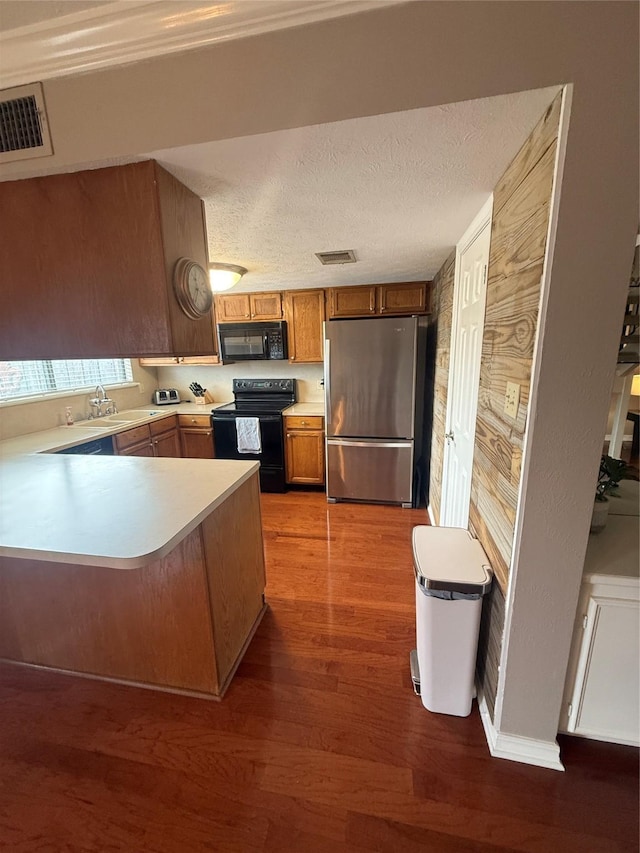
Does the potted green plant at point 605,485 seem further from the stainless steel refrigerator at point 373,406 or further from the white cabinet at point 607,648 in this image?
the stainless steel refrigerator at point 373,406

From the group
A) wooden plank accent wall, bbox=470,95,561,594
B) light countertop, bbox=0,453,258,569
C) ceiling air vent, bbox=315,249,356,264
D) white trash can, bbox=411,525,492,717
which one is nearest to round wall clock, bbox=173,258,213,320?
light countertop, bbox=0,453,258,569

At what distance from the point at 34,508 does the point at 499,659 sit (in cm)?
185

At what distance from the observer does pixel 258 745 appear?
1327mm

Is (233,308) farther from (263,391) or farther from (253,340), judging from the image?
(263,391)

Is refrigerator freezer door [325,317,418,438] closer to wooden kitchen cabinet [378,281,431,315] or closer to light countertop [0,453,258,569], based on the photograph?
wooden kitchen cabinet [378,281,431,315]

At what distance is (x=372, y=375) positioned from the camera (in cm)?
302

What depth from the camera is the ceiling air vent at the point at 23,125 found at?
111cm

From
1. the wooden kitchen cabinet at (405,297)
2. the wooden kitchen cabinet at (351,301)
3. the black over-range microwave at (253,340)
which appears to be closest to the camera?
the wooden kitchen cabinet at (405,297)

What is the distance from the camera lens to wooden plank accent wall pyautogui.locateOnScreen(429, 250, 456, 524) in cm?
245

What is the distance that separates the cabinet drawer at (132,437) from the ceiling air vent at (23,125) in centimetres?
212

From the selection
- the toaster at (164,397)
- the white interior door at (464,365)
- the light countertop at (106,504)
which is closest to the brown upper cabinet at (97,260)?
the light countertop at (106,504)

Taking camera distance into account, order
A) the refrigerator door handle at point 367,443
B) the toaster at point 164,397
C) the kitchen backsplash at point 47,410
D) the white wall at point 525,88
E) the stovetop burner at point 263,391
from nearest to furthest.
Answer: the white wall at point 525,88 → the kitchen backsplash at point 47,410 → the refrigerator door handle at point 367,443 → the stovetop burner at point 263,391 → the toaster at point 164,397

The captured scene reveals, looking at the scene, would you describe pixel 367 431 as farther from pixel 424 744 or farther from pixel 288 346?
pixel 424 744

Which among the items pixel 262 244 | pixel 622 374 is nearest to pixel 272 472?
pixel 262 244
